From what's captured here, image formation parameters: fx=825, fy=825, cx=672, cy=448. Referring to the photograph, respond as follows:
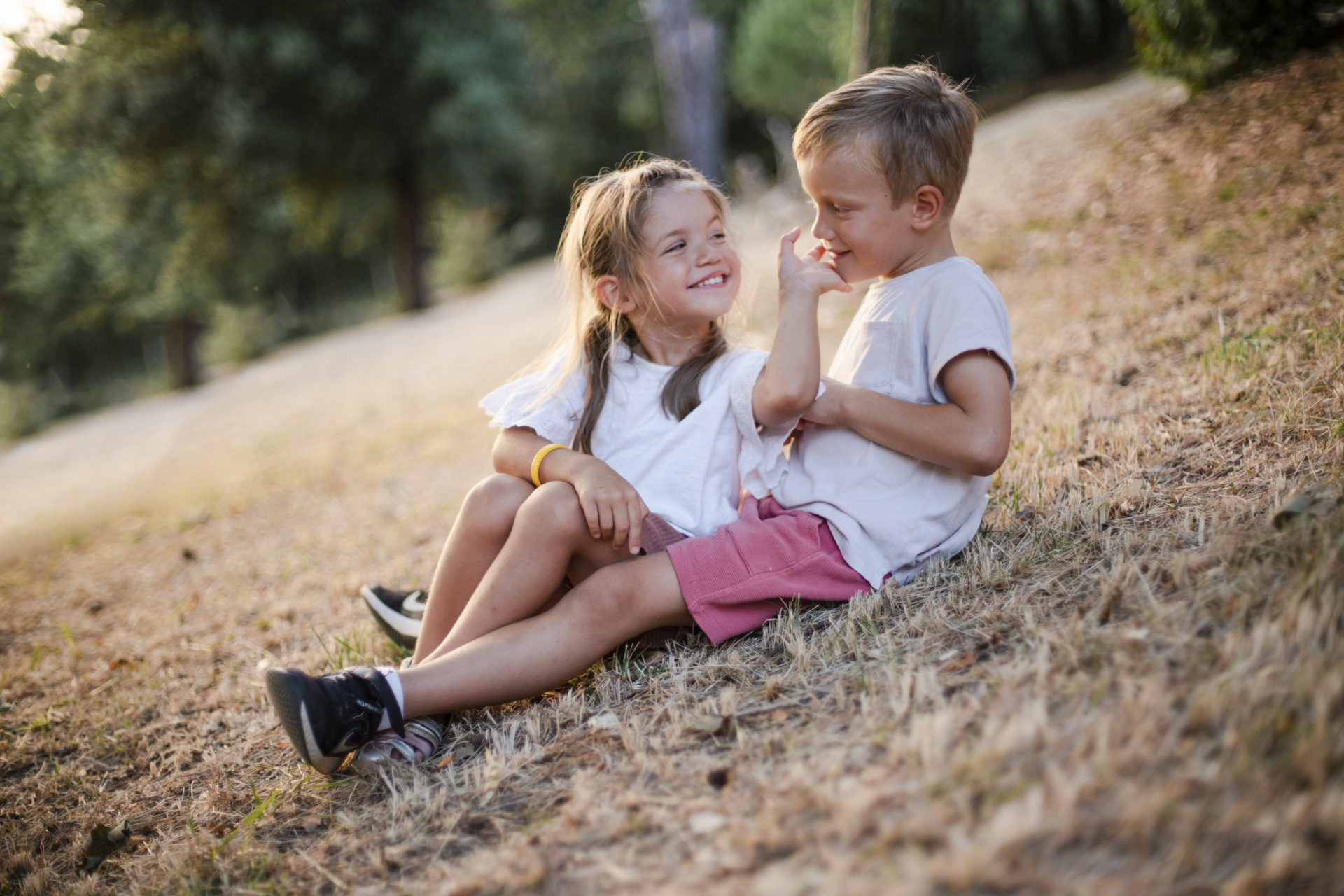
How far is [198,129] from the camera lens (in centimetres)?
1309

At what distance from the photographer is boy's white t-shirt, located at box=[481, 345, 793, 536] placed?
2295 millimetres

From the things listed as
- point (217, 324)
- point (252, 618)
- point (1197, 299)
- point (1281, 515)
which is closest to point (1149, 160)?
point (1197, 299)

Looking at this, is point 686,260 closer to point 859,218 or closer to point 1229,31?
point 859,218

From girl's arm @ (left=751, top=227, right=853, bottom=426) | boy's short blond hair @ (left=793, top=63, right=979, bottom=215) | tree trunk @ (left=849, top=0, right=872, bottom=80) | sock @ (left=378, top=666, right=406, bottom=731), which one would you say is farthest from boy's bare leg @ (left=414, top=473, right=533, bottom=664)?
tree trunk @ (left=849, top=0, right=872, bottom=80)

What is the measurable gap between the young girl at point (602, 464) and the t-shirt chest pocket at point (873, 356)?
0.69ft

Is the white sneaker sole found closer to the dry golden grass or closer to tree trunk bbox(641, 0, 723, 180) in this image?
the dry golden grass

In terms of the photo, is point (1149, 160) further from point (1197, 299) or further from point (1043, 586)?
point (1043, 586)

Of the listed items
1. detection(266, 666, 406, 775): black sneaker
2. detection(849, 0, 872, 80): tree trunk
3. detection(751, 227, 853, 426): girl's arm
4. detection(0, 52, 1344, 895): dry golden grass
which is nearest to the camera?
detection(0, 52, 1344, 895): dry golden grass

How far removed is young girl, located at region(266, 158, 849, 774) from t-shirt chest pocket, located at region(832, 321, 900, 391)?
0.69ft

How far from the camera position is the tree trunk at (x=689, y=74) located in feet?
36.9

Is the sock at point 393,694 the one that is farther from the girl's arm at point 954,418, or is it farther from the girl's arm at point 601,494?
the girl's arm at point 954,418

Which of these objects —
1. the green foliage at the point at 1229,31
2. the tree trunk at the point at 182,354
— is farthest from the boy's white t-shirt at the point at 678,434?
the tree trunk at the point at 182,354

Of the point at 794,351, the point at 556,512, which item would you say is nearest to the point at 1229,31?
the point at 794,351

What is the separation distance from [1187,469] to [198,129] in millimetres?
14836
